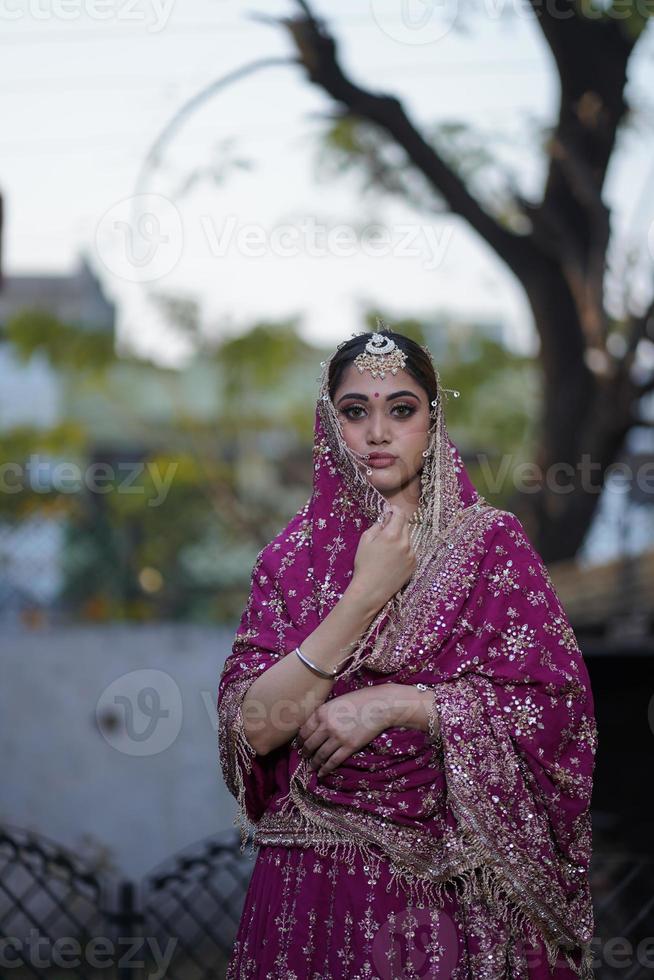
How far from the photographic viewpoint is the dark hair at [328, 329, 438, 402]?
2668 millimetres

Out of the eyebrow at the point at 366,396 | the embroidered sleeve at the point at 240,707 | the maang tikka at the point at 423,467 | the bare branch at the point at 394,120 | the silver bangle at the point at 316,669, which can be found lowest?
the embroidered sleeve at the point at 240,707

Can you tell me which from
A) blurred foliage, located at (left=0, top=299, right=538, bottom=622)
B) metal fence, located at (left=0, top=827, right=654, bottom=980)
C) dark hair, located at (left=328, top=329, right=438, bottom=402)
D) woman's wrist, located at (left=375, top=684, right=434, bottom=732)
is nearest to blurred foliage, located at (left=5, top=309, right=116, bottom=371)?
blurred foliage, located at (left=0, top=299, right=538, bottom=622)

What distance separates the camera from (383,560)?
2500 mm

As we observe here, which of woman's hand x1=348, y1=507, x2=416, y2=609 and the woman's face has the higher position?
the woman's face

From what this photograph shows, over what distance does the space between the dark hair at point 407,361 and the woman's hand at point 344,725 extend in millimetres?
635

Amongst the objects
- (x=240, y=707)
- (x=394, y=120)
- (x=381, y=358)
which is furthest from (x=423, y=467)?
(x=394, y=120)

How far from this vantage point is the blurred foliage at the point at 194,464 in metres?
7.31

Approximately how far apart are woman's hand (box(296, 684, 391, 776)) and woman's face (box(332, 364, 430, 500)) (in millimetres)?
437

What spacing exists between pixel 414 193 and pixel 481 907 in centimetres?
568

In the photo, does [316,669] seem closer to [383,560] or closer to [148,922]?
[383,560]

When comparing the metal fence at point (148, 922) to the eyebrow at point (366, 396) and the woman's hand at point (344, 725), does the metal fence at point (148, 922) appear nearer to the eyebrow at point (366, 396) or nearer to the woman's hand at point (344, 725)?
the woman's hand at point (344, 725)

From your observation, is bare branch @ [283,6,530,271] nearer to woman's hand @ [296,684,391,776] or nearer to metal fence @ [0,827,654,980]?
metal fence @ [0,827,654,980]

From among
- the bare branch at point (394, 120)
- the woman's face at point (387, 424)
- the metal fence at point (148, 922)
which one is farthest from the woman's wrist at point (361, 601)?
the bare branch at point (394, 120)

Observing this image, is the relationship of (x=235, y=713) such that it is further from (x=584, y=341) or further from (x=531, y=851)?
(x=584, y=341)
